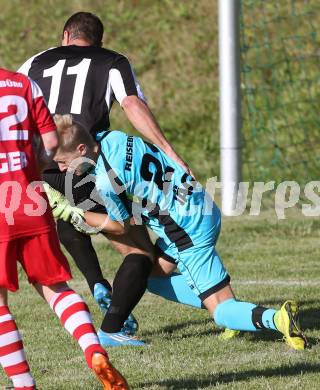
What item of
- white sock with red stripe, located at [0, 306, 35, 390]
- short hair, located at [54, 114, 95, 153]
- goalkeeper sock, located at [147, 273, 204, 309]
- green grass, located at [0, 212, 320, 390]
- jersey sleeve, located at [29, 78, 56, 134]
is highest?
jersey sleeve, located at [29, 78, 56, 134]

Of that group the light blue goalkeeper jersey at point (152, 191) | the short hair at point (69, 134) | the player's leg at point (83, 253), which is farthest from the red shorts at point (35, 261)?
the player's leg at point (83, 253)

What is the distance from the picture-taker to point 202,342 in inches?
224

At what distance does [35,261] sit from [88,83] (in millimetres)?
2171

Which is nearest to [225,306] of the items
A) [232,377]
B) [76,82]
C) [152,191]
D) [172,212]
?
[232,377]

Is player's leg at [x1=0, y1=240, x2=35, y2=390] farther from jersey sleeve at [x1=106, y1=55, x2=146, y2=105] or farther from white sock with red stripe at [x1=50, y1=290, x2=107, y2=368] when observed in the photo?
jersey sleeve at [x1=106, y1=55, x2=146, y2=105]

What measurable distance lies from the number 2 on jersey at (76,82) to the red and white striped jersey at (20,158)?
6.16 ft

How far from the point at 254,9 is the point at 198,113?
272 centimetres

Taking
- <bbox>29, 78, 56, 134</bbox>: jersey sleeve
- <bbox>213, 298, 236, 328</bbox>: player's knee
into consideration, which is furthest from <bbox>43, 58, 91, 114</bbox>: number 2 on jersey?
<bbox>29, 78, 56, 134</bbox>: jersey sleeve

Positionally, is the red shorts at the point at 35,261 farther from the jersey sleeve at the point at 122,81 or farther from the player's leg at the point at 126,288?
the jersey sleeve at the point at 122,81

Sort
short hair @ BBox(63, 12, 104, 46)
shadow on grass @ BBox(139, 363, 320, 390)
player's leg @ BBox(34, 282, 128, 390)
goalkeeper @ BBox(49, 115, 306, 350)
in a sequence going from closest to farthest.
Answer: player's leg @ BBox(34, 282, 128, 390) < shadow on grass @ BBox(139, 363, 320, 390) < goalkeeper @ BBox(49, 115, 306, 350) < short hair @ BBox(63, 12, 104, 46)

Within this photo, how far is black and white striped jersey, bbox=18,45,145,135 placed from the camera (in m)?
6.22

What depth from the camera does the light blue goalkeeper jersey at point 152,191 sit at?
5.21 metres

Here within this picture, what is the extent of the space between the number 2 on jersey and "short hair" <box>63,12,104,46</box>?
0.16 meters

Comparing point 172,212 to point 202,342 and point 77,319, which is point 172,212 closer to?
point 202,342
